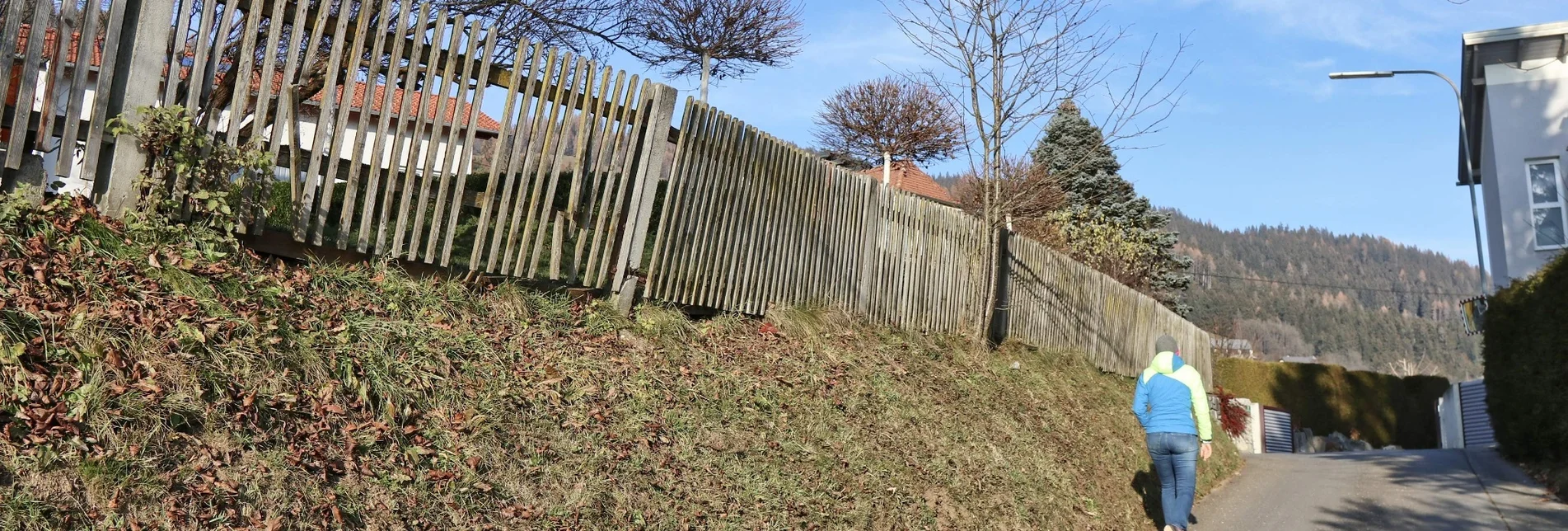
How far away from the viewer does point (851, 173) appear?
31.8ft

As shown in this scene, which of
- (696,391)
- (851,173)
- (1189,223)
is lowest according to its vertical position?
(696,391)

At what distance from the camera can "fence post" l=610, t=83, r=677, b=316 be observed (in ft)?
23.3

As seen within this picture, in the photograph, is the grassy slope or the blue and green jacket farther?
the blue and green jacket

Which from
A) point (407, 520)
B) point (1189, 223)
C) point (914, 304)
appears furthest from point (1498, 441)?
point (1189, 223)

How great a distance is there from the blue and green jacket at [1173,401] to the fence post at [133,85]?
22.7 feet

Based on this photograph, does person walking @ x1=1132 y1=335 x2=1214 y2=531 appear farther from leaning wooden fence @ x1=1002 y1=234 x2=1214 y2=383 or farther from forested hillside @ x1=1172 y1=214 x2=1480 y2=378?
forested hillside @ x1=1172 y1=214 x2=1480 y2=378

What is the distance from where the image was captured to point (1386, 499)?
10.6m

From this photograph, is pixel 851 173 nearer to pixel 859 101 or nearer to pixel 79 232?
pixel 79 232

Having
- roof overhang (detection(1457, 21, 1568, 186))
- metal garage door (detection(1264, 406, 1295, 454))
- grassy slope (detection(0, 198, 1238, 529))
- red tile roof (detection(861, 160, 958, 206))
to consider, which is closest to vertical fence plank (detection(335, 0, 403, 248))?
grassy slope (detection(0, 198, 1238, 529))

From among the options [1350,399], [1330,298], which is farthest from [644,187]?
[1330,298]

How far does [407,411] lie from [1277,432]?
84.8ft

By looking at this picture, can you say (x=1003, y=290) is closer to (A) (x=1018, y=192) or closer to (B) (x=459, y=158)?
(A) (x=1018, y=192)

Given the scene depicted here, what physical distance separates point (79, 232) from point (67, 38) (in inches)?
33.5

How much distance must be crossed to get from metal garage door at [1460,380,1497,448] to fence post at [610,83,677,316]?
19182mm
